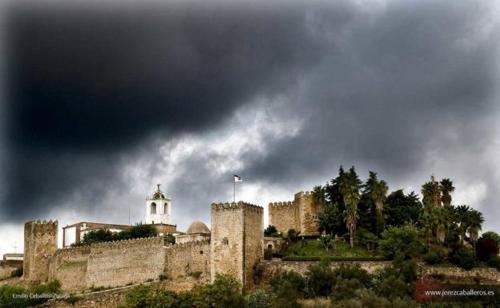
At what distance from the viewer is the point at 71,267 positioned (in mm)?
54562

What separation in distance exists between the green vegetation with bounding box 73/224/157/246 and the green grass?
17.3 meters

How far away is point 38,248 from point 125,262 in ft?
34.2

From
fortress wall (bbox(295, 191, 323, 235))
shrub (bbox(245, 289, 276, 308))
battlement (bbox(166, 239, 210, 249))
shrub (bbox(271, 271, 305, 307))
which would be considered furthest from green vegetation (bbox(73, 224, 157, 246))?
shrub (bbox(245, 289, 276, 308))

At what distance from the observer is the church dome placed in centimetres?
5641

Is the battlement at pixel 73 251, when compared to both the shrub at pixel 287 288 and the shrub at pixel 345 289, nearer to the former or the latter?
the shrub at pixel 287 288

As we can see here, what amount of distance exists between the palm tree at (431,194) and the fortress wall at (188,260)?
13.5 meters

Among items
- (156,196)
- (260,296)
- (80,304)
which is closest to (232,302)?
(260,296)

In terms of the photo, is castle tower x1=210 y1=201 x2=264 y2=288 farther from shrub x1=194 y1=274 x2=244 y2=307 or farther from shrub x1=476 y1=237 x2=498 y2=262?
shrub x1=476 y1=237 x2=498 y2=262

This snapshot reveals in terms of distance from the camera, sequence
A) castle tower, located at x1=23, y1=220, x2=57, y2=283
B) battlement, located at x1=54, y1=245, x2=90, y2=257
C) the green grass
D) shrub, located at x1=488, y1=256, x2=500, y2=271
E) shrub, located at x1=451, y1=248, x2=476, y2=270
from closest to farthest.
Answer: shrub, located at x1=451, y1=248, x2=476, y2=270 → shrub, located at x1=488, y1=256, x2=500, y2=271 → the green grass → battlement, located at x1=54, y1=245, x2=90, y2=257 → castle tower, located at x1=23, y1=220, x2=57, y2=283

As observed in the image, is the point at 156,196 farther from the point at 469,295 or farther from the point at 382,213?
the point at 469,295

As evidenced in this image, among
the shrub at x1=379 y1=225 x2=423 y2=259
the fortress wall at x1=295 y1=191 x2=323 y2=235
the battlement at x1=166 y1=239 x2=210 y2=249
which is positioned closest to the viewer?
the shrub at x1=379 y1=225 x2=423 y2=259

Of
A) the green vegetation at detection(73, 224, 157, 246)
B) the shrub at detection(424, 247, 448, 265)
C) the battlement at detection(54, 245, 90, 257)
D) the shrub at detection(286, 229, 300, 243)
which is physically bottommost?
the shrub at detection(424, 247, 448, 265)

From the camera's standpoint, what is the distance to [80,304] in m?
43.1

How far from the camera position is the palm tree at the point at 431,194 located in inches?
1901
